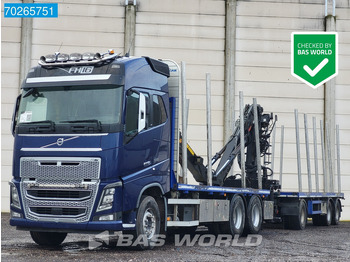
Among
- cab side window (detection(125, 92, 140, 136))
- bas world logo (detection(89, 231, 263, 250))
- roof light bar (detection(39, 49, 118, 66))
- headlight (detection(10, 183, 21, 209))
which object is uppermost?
roof light bar (detection(39, 49, 118, 66))

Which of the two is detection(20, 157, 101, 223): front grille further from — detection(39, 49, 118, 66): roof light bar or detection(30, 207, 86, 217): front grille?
detection(39, 49, 118, 66): roof light bar

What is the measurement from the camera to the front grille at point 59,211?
380 inches

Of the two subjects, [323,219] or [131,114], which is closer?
[131,114]

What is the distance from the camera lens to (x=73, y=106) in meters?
9.88

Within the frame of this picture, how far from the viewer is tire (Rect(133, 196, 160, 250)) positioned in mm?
9961

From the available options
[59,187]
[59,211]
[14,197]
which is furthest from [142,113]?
[14,197]

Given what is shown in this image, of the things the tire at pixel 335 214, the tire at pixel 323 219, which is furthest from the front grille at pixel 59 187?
the tire at pixel 335 214

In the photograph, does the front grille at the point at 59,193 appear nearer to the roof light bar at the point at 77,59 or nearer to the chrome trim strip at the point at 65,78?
the chrome trim strip at the point at 65,78

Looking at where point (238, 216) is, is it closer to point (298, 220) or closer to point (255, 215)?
point (255, 215)

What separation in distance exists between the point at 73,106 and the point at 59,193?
1.39 metres

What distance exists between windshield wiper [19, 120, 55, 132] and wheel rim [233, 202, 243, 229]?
5.02 m

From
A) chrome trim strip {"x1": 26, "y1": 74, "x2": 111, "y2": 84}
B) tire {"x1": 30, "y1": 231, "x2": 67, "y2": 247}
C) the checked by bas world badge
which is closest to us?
chrome trim strip {"x1": 26, "y1": 74, "x2": 111, "y2": 84}

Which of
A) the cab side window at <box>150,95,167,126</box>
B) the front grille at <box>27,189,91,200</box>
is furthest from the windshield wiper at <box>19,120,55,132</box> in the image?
the cab side window at <box>150,95,167,126</box>

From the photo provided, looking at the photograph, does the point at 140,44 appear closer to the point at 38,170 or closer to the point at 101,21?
the point at 101,21
